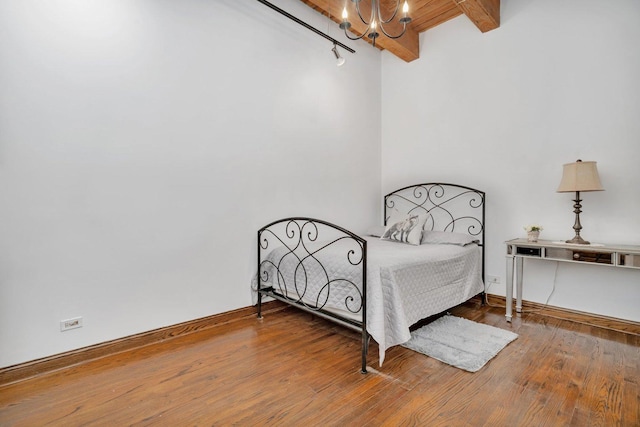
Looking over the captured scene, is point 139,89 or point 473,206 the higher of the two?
point 139,89

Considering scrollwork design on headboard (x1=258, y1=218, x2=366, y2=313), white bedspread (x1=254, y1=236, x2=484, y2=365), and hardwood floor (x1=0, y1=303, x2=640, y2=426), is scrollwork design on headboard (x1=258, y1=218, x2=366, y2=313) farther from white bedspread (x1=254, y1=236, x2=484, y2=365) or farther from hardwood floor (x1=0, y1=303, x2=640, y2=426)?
hardwood floor (x1=0, y1=303, x2=640, y2=426)

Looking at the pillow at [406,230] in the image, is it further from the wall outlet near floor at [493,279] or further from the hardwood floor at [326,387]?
the hardwood floor at [326,387]

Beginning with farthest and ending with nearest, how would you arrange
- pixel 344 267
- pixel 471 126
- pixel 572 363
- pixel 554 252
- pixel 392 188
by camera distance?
pixel 392 188
pixel 471 126
pixel 554 252
pixel 344 267
pixel 572 363

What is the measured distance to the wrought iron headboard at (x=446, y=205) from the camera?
138 inches

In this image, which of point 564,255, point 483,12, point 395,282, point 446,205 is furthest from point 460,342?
point 483,12

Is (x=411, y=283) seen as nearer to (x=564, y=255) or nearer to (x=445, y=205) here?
(x=564, y=255)

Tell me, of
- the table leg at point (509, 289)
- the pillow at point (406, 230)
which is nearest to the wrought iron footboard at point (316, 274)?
the pillow at point (406, 230)

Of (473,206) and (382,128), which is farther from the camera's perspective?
(382,128)

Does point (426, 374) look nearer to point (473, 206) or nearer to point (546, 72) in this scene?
point (473, 206)

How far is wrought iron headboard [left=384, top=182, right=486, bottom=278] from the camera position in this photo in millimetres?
3506

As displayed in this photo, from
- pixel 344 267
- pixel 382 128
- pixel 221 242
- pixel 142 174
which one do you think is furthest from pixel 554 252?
pixel 142 174

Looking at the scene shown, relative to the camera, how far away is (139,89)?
92.9 inches

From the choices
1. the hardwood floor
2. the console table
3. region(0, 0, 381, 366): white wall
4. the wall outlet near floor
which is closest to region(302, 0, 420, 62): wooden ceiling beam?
region(0, 0, 381, 366): white wall

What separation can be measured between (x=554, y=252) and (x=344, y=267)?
1.75m
